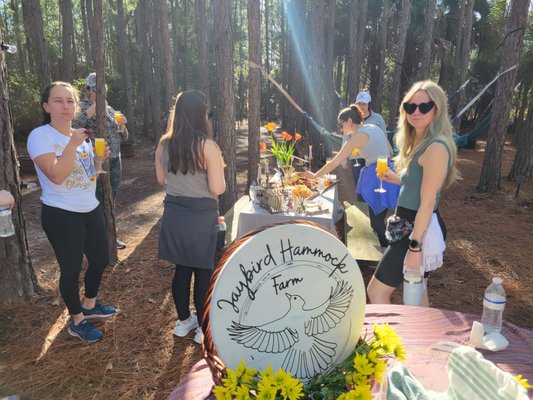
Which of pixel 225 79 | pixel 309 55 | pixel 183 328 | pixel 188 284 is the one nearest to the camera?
pixel 188 284

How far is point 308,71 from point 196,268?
9826 millimetres

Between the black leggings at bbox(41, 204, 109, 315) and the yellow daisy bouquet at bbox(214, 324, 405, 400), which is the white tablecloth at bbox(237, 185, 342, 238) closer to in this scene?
the black leggings at bbox(41, 204, 109, 315)

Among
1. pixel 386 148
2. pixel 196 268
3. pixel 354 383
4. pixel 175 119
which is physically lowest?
pixel 196 268

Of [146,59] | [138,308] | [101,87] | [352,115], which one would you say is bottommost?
[138,308]

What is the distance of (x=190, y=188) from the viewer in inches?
94.3

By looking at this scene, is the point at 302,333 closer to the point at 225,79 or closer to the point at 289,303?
the point at 289,303

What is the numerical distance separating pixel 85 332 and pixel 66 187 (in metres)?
1.08

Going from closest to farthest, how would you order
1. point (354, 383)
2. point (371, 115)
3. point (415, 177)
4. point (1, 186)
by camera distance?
point (354, 383), point (415, 177), point (1, 186), point (371, 115)

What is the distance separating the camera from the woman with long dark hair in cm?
228

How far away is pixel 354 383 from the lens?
1059mm

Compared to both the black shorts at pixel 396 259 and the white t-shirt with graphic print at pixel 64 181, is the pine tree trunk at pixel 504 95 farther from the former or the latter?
the white t-shirt with graphic print at pixel 64 181

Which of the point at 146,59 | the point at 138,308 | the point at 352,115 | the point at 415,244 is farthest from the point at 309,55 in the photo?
the point at 415,244

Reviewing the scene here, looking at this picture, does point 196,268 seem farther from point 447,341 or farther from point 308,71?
point 308,71

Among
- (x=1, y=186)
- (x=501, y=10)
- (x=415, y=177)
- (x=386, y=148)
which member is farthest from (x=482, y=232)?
(x=501, y=10)
